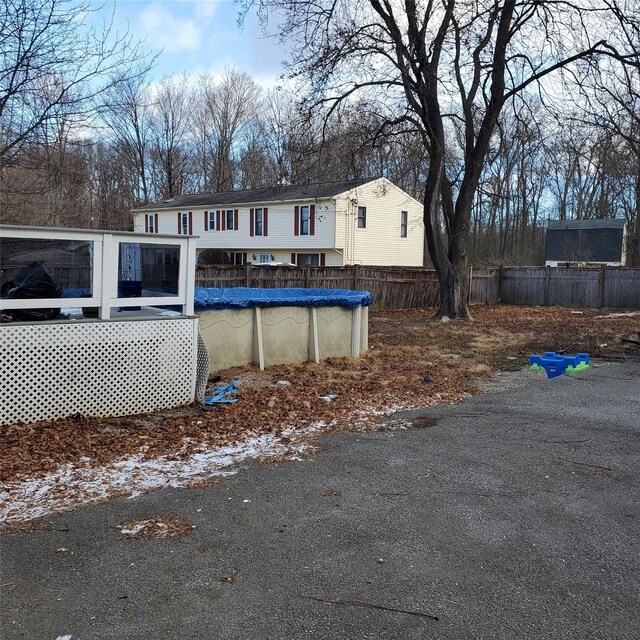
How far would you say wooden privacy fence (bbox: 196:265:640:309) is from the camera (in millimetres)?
17703

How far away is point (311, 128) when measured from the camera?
1611 centimetres

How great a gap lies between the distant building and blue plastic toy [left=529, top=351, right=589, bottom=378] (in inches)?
1187

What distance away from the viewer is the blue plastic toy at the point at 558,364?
30.7 feet

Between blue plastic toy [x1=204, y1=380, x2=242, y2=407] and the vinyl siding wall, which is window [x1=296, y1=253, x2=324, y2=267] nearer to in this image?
the vinyl siding wall

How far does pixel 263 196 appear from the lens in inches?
1340

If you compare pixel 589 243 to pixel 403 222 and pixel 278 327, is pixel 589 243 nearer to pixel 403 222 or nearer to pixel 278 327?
pixel 403 222

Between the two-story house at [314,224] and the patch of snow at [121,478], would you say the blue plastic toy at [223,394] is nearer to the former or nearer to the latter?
the patch of snow at [121,478]

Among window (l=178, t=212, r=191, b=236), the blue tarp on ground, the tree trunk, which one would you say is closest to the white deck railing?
the blue tarp on ground

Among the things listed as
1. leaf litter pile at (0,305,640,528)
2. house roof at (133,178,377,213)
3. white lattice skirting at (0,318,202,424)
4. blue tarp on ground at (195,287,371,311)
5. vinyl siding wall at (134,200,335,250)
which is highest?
house roof at (133,178,377,213)

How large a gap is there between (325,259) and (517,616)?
A: 96.2 ft

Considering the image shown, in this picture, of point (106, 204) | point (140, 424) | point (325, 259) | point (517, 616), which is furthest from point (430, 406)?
point (106, 204)

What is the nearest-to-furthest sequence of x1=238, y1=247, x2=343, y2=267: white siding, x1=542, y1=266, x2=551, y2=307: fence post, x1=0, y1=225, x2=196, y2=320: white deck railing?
x1=0, y1=225, x2=196, y2=320: white deck railing < x1=542, y1=266, x2=551, y2=307: fence post < x1=238, y1=247, x2=343, y2=267: white siding

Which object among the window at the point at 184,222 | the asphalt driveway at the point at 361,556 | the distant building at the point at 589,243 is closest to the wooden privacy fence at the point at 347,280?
the asphalt driveway at the point at 361,556

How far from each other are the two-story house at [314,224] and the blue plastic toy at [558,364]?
772 inches
